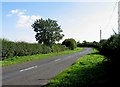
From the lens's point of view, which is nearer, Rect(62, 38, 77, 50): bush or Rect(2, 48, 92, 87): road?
Rect(2, 48, 92, 87): road

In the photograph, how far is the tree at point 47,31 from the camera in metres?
88.2

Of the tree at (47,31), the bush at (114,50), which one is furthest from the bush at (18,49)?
the tree at (47,31)

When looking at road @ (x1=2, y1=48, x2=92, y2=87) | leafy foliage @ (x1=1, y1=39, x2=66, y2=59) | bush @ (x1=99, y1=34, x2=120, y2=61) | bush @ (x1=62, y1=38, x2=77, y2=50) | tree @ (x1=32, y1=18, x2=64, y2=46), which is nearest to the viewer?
bush @ (x1=99, y1=34, x2=120, y2=61)

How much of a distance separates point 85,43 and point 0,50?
387 feet

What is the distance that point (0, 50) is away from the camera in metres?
31.5

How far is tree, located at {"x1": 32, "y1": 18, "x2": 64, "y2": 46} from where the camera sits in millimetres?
88188

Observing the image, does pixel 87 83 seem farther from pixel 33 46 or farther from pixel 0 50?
pixel 33 46

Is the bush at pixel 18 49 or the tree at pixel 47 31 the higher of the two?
the tree at pixel 47 31

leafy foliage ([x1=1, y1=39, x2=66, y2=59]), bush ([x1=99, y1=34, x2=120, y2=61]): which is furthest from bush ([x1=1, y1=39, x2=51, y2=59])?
bush ([x1=99, y1=34, x2=120, y2=61])

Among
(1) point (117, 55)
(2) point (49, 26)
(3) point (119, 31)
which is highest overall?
(2) point (49, 26)

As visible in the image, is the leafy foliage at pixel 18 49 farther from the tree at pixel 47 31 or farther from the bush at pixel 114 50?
the tree at pixel 47 31

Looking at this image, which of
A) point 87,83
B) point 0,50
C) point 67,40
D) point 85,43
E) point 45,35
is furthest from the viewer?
point 85,43

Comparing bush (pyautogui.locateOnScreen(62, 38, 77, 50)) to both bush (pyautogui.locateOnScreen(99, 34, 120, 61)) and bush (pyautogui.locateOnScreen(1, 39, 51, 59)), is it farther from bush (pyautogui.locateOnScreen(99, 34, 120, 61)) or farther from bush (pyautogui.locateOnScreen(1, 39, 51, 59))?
bush (pyautogui.locateOnScreen(99, 34, 120, 61))

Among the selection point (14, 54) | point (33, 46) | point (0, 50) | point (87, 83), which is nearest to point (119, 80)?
point (87, 83)
